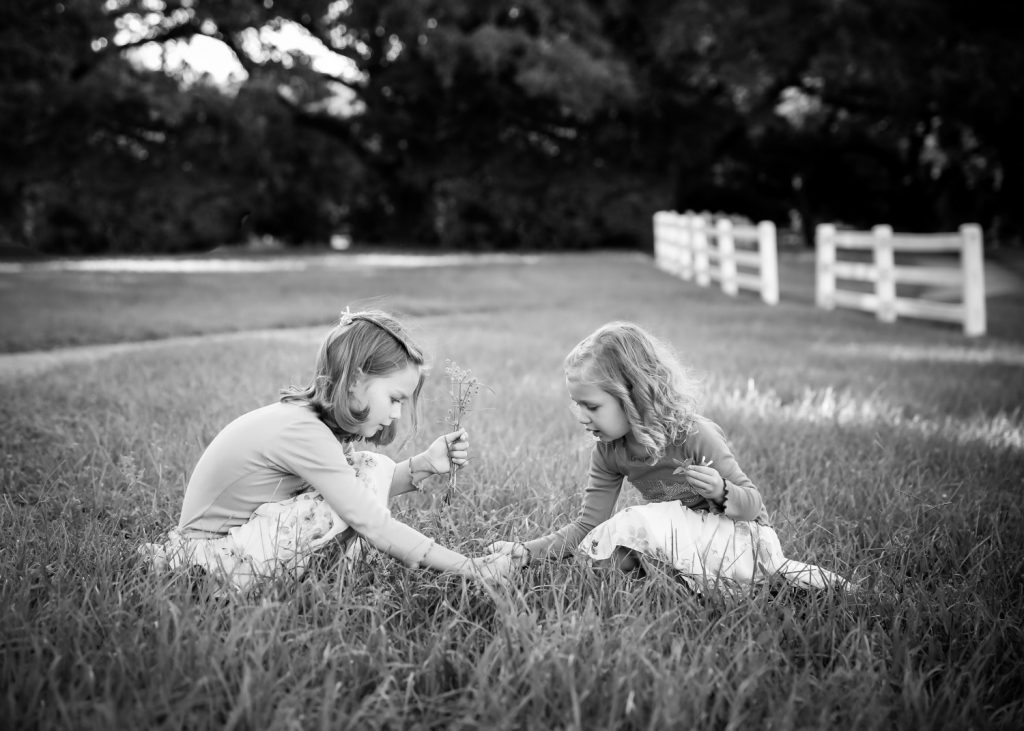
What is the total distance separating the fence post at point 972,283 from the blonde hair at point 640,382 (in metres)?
7.50

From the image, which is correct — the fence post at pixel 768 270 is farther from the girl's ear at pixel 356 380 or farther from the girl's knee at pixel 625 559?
the girl's ear at pixel 356 380

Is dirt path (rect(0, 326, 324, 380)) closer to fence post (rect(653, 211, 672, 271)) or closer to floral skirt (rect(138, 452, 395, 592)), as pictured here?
floral skirt (rect(138, 452, 395, 592))

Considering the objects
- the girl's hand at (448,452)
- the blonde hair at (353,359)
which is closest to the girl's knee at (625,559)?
the girl's hand at (448,452)

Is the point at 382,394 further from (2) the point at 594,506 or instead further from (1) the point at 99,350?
(1) the point at 99,350

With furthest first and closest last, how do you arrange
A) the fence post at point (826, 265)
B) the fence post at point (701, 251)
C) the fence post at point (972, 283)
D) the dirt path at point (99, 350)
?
the fence post at point (701, 251)
the fence post at point (826, 265)
the fence post at point (972, 283)
the dirt path at point (99, 350)

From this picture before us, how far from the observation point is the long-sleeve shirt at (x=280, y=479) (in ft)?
7.53

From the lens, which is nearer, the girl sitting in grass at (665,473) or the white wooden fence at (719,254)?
the girl sitting in grass at (665,473)

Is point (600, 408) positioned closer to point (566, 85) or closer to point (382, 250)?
point (566, 85)

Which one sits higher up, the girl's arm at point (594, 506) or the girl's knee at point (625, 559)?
the girl's arm at point (594, 506)

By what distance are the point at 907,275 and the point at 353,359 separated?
29.0 feet

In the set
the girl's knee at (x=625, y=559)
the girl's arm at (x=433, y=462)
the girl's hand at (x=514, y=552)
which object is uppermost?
the girl's arm at (x=433, y=462)

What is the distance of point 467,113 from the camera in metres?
22.0

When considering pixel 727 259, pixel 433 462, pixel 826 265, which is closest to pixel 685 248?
pixel 727 259

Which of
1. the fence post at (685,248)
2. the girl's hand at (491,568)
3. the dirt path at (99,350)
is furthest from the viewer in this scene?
the fence post at (685,248)
